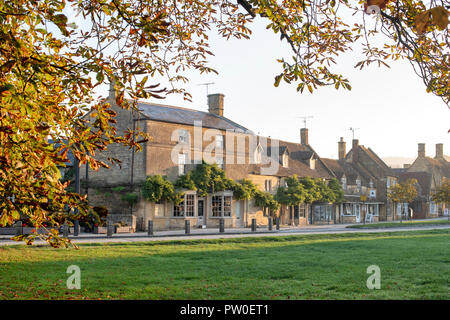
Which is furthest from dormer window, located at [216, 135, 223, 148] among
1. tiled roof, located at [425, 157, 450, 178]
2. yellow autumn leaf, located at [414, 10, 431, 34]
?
tiled roof, located at [425, 157, 450, 178]

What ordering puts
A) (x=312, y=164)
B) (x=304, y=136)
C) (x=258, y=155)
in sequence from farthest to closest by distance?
(x=304, y=136) < (x=312, y=164) < (x=258, y=155)

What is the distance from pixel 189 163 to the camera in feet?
127

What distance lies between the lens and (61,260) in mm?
14484

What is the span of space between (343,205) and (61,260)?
152ft

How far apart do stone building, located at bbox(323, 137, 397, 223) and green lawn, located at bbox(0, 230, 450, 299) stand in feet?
135

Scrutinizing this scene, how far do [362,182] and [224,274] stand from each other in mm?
54500

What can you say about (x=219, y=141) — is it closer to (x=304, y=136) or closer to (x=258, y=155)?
(x=258, y=155)

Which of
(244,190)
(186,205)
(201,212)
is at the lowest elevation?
(201,212)

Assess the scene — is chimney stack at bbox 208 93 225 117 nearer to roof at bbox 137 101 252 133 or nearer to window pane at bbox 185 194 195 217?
roof at bbox 137 101 252 133

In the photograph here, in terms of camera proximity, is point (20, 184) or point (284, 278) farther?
point (284, 278)

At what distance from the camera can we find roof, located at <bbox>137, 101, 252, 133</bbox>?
37.3 metres

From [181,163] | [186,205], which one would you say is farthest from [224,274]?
[181,163]

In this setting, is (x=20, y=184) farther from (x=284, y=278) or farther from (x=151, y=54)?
(x=284, y=278)
